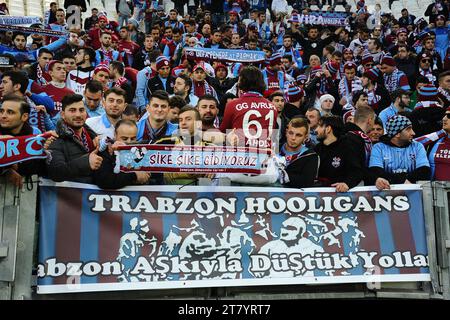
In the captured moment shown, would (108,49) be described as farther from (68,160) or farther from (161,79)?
(68,160)

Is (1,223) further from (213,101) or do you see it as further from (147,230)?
(213,101)

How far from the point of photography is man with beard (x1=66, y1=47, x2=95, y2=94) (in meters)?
10.6

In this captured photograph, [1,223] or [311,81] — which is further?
[311,81]

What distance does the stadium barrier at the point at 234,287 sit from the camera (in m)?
5.42

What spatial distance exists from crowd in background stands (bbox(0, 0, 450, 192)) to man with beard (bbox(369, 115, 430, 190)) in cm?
1

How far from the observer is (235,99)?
24.0 ft

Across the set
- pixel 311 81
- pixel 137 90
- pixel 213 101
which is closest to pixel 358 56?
pixel 311 81

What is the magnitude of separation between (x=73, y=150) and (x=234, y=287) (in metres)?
1.87

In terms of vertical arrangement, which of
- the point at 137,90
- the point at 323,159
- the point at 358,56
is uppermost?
the point at 358,56

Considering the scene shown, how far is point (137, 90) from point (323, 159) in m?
5.74

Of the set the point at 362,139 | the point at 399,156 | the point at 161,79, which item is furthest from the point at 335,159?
the point at 161,79

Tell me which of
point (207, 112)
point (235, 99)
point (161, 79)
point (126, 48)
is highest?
point (126, 48)

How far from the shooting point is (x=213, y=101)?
7.58m
